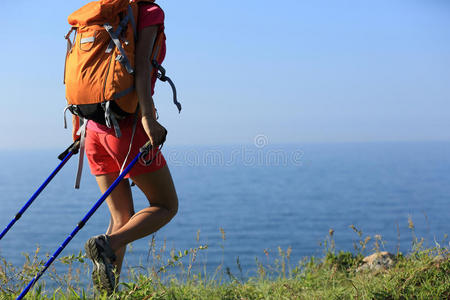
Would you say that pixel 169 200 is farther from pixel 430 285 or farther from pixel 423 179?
pixel 423 179

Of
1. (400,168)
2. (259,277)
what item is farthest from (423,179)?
(259,277)

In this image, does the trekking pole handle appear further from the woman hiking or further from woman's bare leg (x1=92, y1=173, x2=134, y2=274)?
woman's bare leg (x1=92, y1=173, x2=134, y2=274)

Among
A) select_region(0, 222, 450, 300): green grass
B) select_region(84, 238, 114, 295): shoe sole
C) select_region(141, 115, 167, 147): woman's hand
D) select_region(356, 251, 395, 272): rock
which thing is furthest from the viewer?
select_region(356, 251, 395, 272): rock

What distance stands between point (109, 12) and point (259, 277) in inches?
111

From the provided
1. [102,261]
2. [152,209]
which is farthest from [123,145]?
[102,261]

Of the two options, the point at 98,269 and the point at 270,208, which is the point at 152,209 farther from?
the point at 270,208

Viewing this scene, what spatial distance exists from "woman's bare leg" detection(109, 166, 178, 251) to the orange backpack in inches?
15.9

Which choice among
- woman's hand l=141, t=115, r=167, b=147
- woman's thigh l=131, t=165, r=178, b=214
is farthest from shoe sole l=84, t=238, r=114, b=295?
woman's hand l=141, t=115, r=167, b=147

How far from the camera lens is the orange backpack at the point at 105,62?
3.24 meters

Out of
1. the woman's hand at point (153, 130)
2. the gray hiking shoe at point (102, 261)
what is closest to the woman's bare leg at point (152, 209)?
the gray hiking shoe at point (102, 261)

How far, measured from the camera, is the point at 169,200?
3512 millimetres

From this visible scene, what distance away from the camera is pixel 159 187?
11.3ft

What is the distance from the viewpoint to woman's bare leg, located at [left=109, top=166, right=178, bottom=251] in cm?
335

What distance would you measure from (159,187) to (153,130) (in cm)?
45
